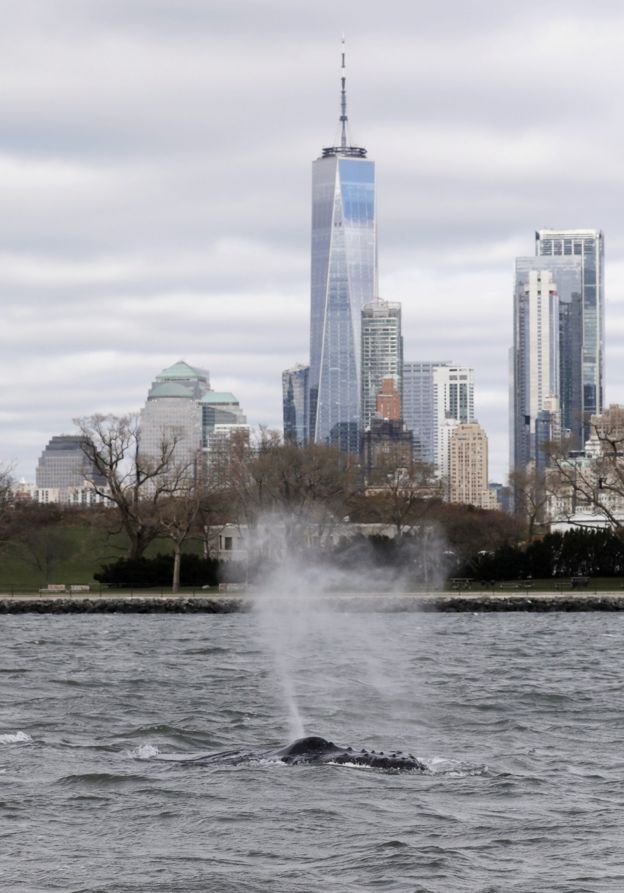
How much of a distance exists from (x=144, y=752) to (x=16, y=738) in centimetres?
367

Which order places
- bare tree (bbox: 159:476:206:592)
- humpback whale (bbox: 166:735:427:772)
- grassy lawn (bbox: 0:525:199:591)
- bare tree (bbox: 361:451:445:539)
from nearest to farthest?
humpback whale (bbox: 166:735:427:772), bare tree (bbox: 159:476:206:592), grassy lawn (bbox: 0:525:199:591), bare tree (bbox: 361:451:445:539)

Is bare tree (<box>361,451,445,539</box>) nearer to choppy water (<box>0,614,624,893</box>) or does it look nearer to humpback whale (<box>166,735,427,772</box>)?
choppy water (<box>0,614,624,893</box>)

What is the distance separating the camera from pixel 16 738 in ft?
106

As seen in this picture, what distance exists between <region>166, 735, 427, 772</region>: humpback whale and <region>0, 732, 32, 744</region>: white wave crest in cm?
404

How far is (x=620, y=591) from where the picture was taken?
316ft

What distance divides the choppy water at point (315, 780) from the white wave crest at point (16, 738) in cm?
4

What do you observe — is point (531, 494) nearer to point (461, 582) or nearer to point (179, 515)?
point (461, 582)

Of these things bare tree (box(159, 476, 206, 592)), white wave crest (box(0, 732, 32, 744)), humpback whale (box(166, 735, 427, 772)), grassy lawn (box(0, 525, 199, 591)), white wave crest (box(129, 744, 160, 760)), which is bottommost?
white wave crest (box(0, 732, 32, 744))

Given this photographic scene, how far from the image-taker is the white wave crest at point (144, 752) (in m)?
29.6

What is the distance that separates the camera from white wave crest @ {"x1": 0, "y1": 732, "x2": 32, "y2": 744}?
3184 centimetres

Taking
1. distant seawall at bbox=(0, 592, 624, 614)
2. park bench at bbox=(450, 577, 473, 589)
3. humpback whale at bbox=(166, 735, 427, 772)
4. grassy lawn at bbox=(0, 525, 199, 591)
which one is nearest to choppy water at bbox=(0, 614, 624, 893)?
humpback whale at bbox=(166, 735, 427, 772)

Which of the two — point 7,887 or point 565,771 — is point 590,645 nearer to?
point 565,771

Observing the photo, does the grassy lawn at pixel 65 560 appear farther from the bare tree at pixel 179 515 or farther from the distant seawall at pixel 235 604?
the distant seawall at pixel 235 604

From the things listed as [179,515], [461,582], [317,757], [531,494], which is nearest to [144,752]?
[317,757]
